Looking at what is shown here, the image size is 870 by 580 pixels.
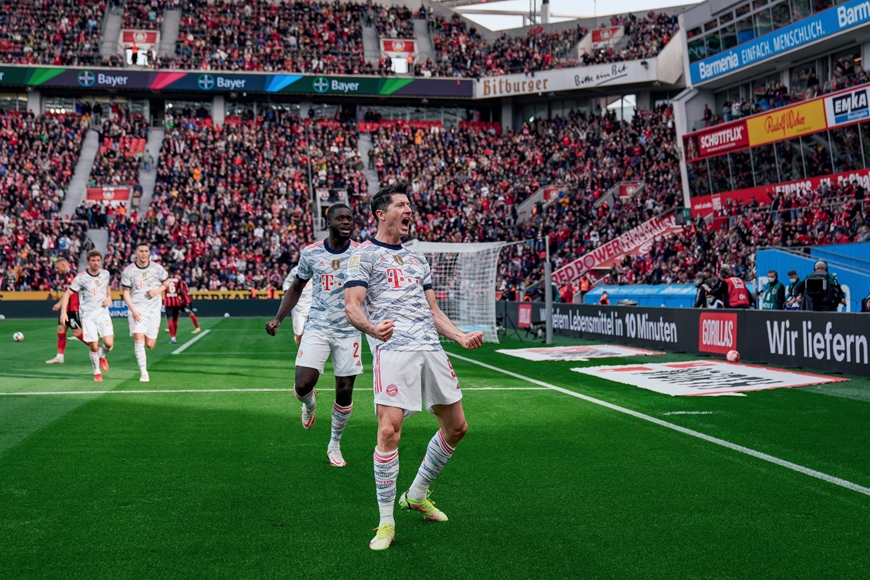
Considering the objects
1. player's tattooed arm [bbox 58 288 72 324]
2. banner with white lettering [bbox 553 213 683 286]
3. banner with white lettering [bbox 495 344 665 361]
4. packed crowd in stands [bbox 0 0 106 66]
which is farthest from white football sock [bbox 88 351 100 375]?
packed crowd in stands [bbox 0 0 106 66]

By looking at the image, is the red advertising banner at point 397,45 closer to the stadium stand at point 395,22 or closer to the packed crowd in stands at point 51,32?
the stadium stand at point 395,22

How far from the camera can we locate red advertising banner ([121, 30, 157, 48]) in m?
56.2

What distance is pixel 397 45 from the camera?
195ft

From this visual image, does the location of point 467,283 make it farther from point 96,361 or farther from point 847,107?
point 847,107

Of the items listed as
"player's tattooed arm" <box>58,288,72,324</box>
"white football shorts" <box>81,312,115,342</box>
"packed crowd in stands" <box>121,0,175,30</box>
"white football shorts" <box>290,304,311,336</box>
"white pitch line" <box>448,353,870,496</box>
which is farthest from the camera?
"packed crowd in stands" <box>121,0,175,30</box>

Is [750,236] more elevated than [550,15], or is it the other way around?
[550,15]

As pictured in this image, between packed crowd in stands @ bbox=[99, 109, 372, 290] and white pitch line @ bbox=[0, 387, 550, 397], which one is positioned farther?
packed crowd in stands @ bbox=[99, 109, 372, 290]

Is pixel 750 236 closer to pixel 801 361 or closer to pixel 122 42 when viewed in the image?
pixel 801 361

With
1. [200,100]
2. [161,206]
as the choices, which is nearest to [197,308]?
[161,206]

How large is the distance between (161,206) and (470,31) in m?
27.9

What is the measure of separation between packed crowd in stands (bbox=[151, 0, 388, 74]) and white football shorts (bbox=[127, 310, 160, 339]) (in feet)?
145

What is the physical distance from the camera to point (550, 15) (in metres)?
65.0

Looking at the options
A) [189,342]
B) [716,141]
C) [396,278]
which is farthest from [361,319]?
[716,141]

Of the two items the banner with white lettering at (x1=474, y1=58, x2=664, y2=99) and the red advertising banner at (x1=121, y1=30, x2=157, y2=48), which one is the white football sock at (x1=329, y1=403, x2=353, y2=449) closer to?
the banner with white lettering at (x1=474, y1=58, x2=664, y2=99)
